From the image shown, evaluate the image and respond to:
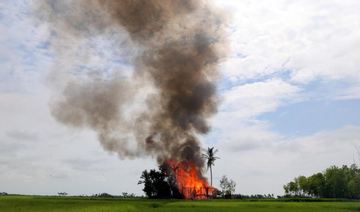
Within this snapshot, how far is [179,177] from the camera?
264 ft

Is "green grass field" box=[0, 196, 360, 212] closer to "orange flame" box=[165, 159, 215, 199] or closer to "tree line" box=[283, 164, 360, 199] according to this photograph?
"orange flame" box=[165, 159, 215, 199]

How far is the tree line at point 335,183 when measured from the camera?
97.5 m

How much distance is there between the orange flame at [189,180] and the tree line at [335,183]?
1972 inches

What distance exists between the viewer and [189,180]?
80.9 metres

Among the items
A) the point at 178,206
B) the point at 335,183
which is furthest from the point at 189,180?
the point at 335,183

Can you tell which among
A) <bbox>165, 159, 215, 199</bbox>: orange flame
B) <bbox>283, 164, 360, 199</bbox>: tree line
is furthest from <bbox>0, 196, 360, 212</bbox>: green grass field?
<bbox>283, 164, 360, 199</bbox>: tree line

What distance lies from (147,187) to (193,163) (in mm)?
14571

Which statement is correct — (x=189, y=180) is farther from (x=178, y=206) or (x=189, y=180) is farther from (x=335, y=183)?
(x=335, y=183)

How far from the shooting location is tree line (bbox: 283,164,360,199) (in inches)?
3838

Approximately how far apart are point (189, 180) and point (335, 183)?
56.5 meters

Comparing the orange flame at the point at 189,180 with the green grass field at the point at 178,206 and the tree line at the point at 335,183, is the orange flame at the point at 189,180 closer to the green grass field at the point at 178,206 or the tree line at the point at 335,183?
the green grass field at the point at 178,206

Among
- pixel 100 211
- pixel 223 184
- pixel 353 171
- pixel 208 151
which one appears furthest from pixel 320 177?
pixel 100 211

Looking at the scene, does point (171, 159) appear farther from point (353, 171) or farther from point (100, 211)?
point (353, 171)

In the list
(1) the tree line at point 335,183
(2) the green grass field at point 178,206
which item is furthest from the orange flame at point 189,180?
(1) the tree line at point 335,183
